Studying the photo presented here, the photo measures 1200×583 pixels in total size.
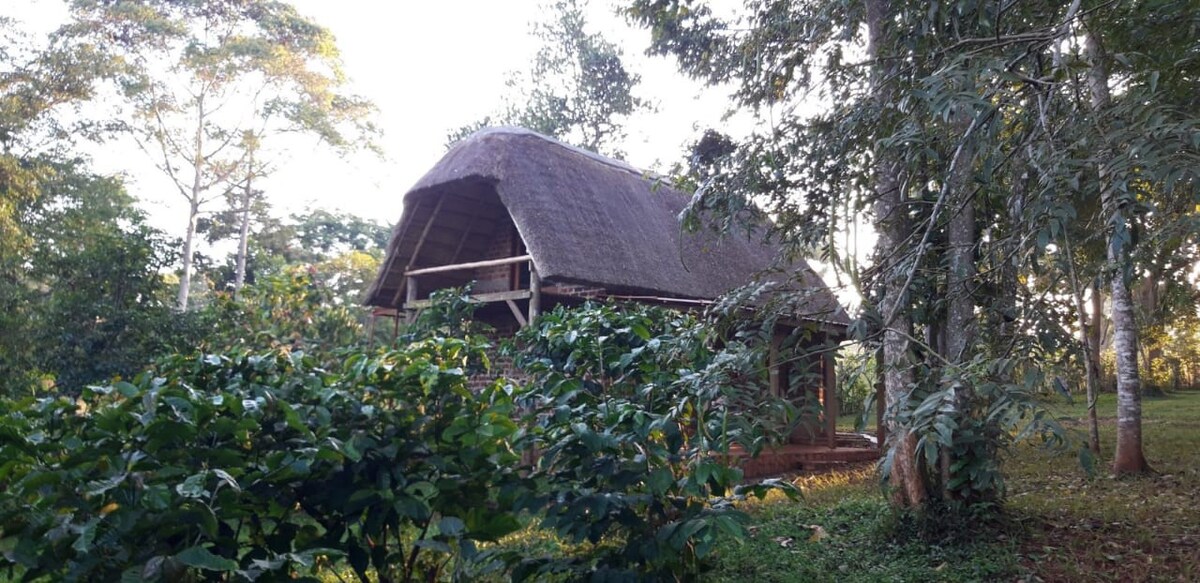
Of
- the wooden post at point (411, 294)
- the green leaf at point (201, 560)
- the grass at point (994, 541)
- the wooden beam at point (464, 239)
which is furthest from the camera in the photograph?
the wooden beam at point (464, 239)

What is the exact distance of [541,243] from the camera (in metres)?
9.46

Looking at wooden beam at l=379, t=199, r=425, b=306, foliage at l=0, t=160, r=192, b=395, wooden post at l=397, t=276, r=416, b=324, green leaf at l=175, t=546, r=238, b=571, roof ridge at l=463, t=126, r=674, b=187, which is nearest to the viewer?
green leaf at l=175, t=546, r=238, b=571

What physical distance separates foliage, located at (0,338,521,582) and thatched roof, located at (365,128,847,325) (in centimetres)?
642

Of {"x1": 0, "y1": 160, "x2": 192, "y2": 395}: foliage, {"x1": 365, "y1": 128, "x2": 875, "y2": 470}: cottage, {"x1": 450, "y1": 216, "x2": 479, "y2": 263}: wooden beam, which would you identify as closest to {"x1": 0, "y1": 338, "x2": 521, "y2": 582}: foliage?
{"x1": 365, "y1": 128, "x2": 875, "y2": 470}: cottage

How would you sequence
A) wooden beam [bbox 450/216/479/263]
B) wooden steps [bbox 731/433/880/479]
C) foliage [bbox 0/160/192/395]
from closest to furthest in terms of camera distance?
foliage [bbox 0/160/192/395] < wooden steps [bbox 731/433/880/479] < wooden beam [bbox 450/216/479/263]

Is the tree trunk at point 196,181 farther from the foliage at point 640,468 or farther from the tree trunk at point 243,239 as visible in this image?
the foliage at point 640,468

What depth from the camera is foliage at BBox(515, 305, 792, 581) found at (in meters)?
2.74

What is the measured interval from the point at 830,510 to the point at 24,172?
12363 millimetres

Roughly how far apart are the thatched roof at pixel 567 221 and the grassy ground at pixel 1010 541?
322 cm

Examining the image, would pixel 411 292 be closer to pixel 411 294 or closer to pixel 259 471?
pixel 411 294

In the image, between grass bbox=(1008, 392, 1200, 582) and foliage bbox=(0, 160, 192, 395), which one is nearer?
grass bbox=(1008, 392, 1200, 582)

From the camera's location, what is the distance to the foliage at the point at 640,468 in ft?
8.98

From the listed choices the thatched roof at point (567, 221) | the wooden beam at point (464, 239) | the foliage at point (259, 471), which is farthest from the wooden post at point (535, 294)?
the foliage at point (259, 471)

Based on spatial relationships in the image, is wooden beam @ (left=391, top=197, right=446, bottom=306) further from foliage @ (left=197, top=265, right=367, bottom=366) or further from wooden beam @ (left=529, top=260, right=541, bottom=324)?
wooden beam @ (left=529, top=260, right=541, bottom=324)
